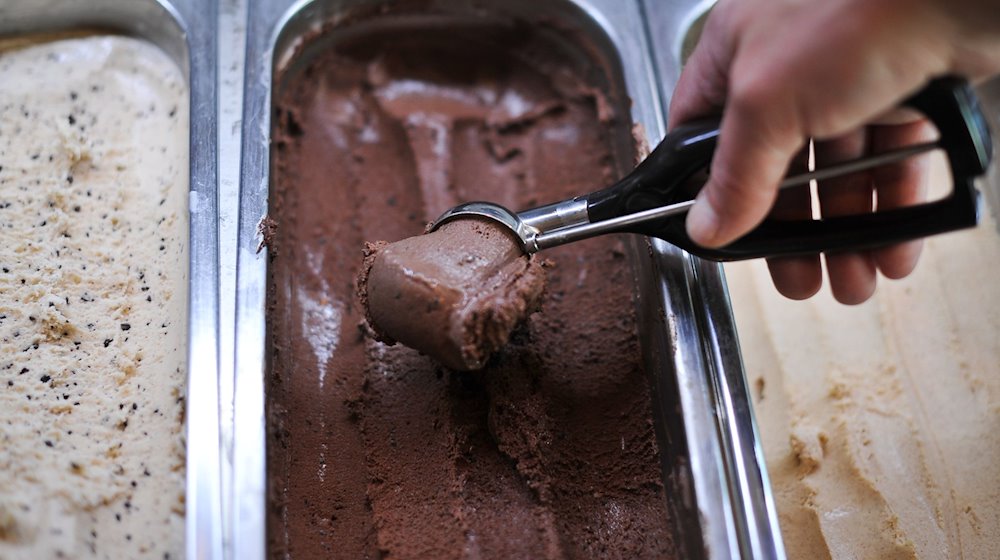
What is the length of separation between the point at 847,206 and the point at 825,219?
19 centimetres

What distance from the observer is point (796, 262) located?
1341 millimetres

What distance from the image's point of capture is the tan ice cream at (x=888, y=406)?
1.42m

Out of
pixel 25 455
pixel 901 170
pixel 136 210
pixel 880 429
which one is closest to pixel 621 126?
pixel 901 170

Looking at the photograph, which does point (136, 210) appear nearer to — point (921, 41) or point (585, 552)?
point (585, 552)

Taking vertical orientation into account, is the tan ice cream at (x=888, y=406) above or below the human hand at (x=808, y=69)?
below

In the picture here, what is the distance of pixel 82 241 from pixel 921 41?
146cm

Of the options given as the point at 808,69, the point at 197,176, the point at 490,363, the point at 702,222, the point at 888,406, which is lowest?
the point at 888,406

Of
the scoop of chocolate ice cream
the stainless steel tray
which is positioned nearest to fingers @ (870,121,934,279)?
the scoop of chocolate ice cream

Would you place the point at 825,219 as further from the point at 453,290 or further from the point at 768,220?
the point at 453,290

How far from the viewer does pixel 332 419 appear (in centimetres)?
134

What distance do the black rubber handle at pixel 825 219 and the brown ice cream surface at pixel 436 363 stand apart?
29 centimetres

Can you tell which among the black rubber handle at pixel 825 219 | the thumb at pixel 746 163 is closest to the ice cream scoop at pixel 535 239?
the black rubber handle at pixel 825 219

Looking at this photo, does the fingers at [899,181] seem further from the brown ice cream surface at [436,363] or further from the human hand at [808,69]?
the brown ice cream surface at [436,363]

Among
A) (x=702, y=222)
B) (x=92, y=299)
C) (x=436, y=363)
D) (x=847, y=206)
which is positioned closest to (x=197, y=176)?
(x=92, y=299)
